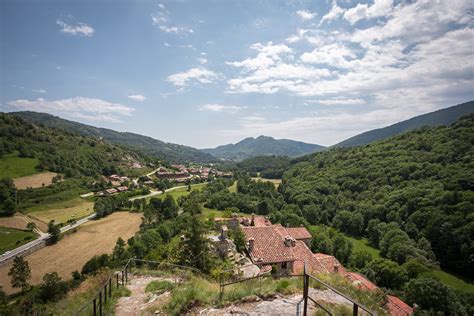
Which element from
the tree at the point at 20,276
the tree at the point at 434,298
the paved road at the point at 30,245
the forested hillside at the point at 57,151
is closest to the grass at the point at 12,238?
the paved road at the point at 30,245

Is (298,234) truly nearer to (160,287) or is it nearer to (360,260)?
(360,260)

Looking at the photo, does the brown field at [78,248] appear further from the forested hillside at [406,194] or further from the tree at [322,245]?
the forested hillside at [406,194]

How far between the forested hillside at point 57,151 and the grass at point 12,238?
39947mm

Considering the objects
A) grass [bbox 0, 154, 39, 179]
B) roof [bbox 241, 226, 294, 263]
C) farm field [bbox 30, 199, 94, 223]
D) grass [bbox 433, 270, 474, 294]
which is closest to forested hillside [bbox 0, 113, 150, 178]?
grass [bbox 0, 154, 39, 179]

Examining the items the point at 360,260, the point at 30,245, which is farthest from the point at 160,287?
the point at 30,245

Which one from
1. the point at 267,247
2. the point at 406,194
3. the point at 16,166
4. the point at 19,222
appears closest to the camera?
the point at 267,247

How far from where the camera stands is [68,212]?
213ft

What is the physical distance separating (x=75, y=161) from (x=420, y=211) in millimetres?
112545

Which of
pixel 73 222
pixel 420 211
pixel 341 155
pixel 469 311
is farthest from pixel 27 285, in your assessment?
pixel 341 155

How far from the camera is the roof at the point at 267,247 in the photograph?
1855 centimetres

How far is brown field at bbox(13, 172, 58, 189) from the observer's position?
73350 mm

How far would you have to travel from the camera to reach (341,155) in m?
104

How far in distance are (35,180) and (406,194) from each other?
10422cm

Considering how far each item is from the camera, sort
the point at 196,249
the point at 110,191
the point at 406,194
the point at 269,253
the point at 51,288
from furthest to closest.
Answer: the point at 110,191
the point at 406,194
the point at 51,288
the point at 269,253
the point at 196,249
